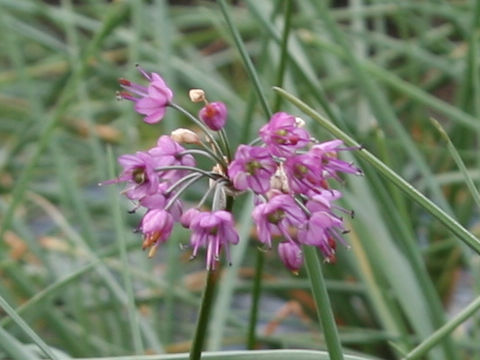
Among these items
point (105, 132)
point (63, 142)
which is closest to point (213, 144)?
point (63, 142)

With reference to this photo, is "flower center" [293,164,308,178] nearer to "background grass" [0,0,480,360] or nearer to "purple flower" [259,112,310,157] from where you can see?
"purple flower" [259,112,310,157]

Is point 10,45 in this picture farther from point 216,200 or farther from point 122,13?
point 216,200

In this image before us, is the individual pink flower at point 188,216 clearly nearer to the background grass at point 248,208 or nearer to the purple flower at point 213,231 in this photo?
the purple flower at point 213,231

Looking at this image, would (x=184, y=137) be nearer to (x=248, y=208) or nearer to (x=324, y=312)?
(x=324, y=312)

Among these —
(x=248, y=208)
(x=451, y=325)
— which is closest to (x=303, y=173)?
(x=451, y=325)

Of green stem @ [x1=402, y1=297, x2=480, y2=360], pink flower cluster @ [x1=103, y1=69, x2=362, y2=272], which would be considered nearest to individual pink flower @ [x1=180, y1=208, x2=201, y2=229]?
pink flower cluster @ [x1=103, y1=69, x2=362, y2=272]

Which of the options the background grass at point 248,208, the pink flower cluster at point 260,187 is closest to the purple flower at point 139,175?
the pink flower cluster at point 260,187

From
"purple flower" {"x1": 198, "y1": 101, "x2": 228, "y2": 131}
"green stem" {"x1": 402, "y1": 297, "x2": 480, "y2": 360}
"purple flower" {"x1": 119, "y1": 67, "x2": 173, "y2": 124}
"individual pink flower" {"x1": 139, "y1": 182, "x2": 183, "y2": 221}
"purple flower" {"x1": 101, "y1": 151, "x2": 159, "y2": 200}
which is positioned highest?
"purple flower" {"x1": 119, "y1": 67, "x2": 173, "y2": 124}

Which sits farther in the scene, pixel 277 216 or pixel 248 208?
pixel 248 208
